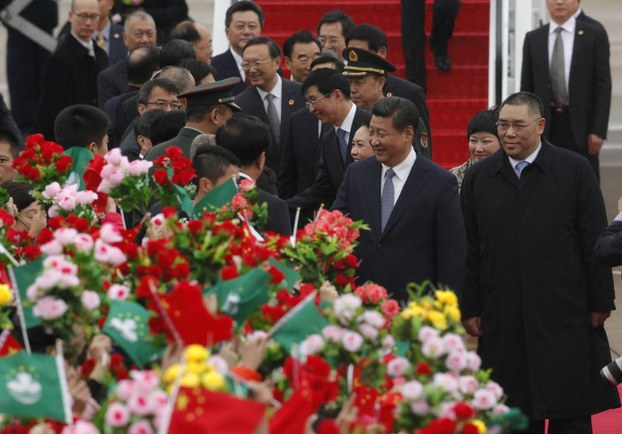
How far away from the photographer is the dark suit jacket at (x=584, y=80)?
11734mm

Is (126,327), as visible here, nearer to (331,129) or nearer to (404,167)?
(404,167)

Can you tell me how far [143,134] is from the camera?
880 cm

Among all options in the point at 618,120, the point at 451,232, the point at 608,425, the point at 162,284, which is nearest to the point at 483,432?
the point at 162,284

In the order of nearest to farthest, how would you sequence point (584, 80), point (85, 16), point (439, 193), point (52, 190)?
1. point (52, 190)
2. point (439, 193)
3. point (584, 80)
4. point (85, 16)

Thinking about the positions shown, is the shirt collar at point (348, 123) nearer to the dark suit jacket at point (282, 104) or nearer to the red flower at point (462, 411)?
the dark suit jacket at point (282, 104)

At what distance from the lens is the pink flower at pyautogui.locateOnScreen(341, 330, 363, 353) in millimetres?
4820

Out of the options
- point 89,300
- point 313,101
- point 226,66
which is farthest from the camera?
point 226,66

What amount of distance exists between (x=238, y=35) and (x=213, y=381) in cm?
744

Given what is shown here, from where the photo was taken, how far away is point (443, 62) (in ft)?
42.9

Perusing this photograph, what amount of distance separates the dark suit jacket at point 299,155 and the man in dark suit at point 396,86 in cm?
63

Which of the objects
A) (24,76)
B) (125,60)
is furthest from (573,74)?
(24,76)

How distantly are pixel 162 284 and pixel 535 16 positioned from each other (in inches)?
341

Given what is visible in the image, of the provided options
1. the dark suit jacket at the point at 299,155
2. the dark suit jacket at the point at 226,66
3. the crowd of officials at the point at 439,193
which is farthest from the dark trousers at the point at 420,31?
the dark suit jacket at the point at 299,155

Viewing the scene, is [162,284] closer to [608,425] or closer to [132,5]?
[608,425]
